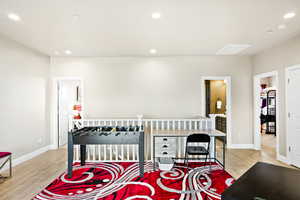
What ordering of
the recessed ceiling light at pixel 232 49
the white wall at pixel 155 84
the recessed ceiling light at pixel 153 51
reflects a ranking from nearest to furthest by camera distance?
1. the recessed ceiling light at pixel 232 49
2. the recessed ceiling light at pixel 153 51
3. the white wall at pixel 155 84

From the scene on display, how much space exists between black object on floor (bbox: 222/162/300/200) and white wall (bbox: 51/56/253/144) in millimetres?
3946

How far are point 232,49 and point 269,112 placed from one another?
5.49 metres

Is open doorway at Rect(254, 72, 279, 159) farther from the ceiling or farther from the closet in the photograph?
the ceiling

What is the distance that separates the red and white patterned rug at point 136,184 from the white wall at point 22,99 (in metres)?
1.52

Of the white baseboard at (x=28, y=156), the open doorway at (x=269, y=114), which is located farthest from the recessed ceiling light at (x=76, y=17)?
the open doorway at (x=269, y=114)

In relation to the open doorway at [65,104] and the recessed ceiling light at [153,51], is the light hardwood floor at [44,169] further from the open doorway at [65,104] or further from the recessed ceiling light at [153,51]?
the recessed ceiling light at [153,51]

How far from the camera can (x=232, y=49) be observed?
4.52m

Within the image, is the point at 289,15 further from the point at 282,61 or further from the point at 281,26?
the point at 282,61

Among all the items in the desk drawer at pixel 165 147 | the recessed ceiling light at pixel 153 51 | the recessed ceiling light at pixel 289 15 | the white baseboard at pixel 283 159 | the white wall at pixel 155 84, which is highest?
the recessed ceiling light at pixel 289 15

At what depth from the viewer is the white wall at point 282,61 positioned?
3699 mm

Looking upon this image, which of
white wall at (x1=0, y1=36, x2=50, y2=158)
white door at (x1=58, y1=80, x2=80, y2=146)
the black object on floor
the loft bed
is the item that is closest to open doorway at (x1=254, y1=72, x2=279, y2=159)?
the loft bed

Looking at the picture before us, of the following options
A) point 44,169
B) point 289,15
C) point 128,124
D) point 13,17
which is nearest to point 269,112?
point 289,15

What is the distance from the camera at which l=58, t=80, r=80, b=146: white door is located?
539cm

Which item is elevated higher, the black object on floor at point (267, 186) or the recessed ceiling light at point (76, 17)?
the recessed ceiling light at point (76, 17)
